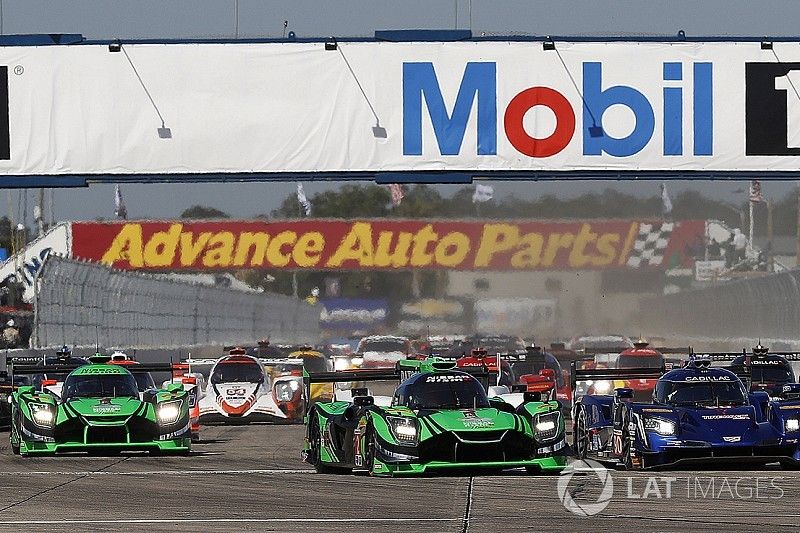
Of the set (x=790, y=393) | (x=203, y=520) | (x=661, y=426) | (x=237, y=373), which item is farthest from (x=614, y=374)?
(x=237, y=373)

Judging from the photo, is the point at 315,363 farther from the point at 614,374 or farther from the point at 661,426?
the point at 661,426

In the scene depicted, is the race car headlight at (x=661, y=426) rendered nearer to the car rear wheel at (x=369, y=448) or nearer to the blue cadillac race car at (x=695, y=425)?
the blue cadillac race car at (x=695, y=425)

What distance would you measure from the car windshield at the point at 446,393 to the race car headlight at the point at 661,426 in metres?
1.81

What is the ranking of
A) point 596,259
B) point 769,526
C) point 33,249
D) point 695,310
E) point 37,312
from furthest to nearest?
point 33,249 < point 695,310 < point 596,259 < point 37,312 < point 769,526

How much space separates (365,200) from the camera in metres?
42.9

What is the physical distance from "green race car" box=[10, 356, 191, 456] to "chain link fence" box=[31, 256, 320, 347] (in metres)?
14.4

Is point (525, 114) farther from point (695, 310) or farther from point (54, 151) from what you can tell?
point (695, 310)

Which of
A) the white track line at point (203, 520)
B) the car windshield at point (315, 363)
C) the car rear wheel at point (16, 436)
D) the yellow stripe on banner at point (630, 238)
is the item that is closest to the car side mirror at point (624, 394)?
the white track line at point (203, 520)

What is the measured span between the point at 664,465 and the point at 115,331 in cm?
2474

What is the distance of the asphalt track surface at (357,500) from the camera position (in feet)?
44.7

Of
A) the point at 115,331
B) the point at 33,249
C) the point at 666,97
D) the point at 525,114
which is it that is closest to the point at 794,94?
the point at 666,97

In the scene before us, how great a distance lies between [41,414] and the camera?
22.0 metres

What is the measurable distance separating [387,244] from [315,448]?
23786mm

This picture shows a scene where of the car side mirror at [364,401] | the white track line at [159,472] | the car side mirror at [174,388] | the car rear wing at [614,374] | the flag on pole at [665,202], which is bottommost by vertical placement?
the white track line at [159,472]
